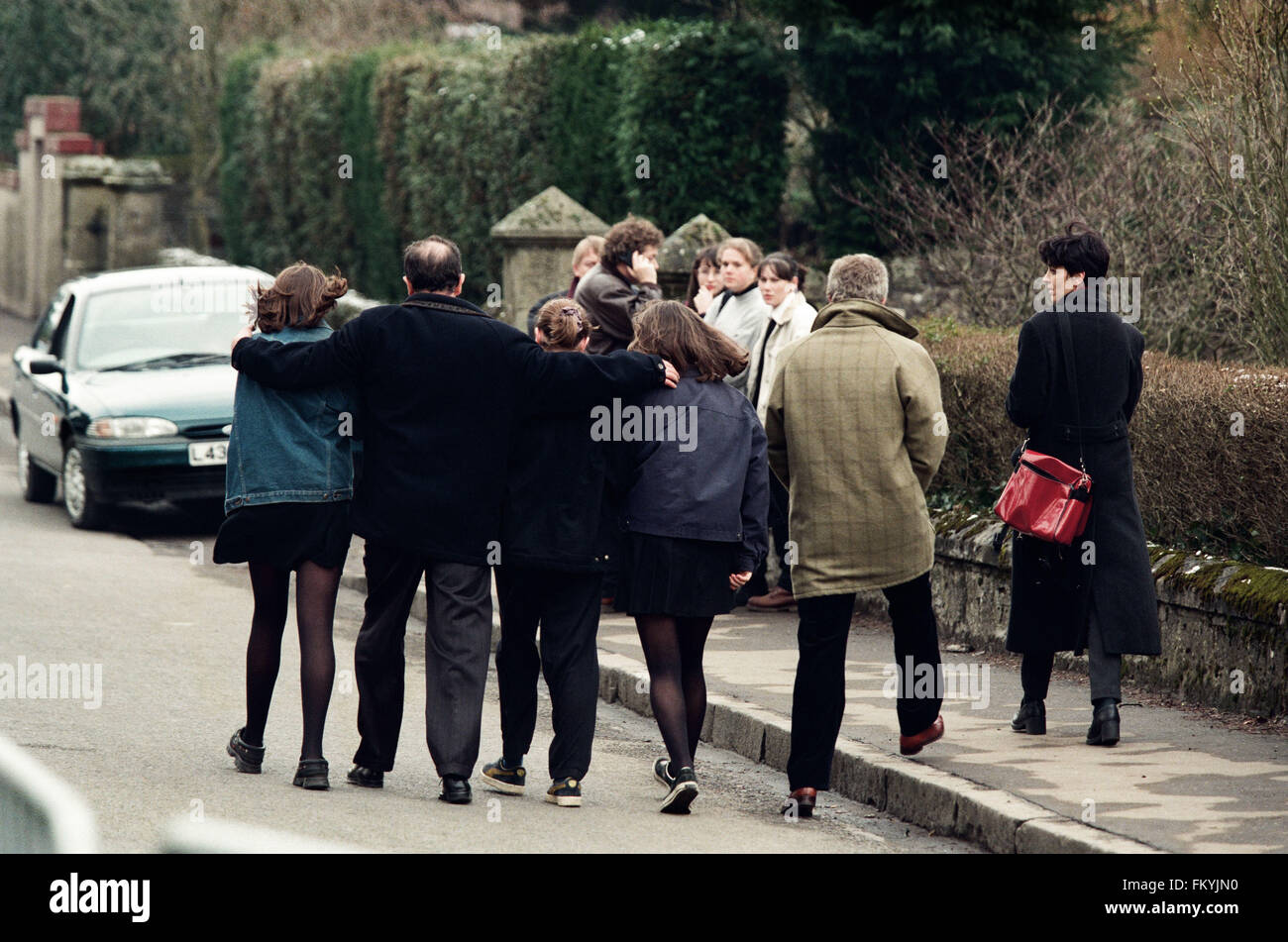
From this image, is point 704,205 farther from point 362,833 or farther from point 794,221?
point 362,833

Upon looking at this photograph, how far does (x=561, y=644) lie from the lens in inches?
254

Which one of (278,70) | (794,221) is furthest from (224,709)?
(278,70)

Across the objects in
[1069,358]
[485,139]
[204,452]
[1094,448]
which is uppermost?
[485,139]

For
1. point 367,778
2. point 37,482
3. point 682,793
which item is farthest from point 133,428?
point 682,793

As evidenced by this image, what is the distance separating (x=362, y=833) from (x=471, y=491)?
121cm

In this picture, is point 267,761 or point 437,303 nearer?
point 437,303

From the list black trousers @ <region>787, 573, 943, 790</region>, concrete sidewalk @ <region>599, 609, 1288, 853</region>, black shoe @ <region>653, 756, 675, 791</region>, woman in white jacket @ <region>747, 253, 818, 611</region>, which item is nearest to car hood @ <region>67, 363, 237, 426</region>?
woman in white jacket @ <region>747, 253, 818, 611</region>

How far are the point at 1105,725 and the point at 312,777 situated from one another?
294 centimetres

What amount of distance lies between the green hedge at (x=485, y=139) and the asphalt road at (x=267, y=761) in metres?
5.59

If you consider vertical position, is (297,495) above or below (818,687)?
above

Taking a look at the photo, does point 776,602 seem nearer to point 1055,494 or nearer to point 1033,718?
point 1033,718

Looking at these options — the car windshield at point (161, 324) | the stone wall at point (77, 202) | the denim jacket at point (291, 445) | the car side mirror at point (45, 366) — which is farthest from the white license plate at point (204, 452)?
the stone wall at point (77, 202)

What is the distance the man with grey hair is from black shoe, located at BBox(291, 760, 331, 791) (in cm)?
166

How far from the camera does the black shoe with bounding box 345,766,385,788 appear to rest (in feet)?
21.8
